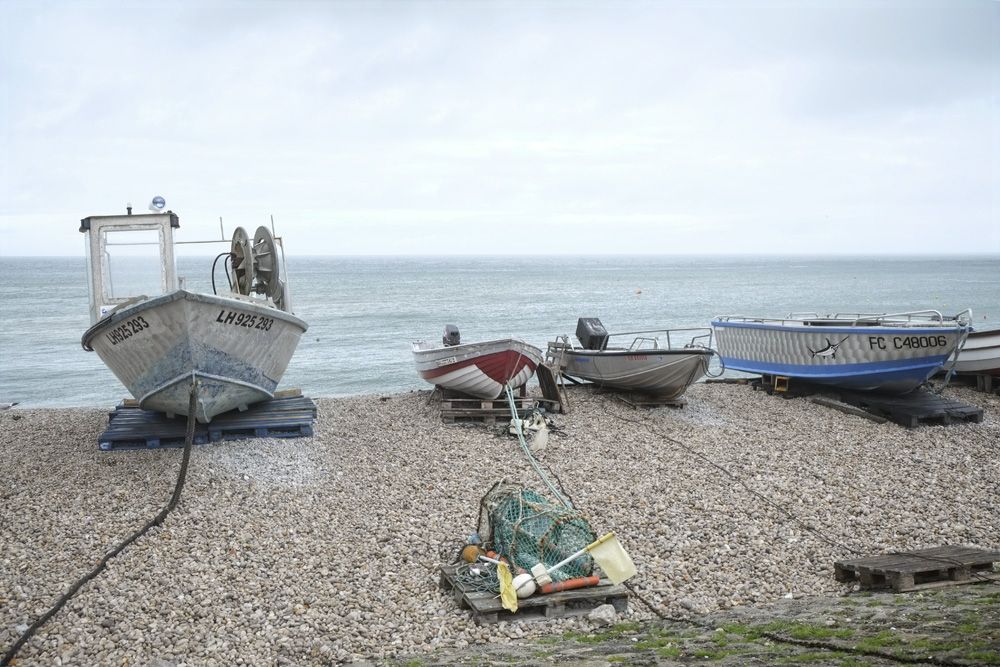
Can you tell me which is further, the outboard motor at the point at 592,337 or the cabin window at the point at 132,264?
the outboard motor at the point at 592,337

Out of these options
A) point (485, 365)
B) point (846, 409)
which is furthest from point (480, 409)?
point (846, 409)


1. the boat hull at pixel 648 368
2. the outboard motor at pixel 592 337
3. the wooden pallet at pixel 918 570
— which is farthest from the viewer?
the outboard motor at pixel 592 337

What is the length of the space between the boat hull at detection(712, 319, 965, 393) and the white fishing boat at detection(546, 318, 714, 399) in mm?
1466

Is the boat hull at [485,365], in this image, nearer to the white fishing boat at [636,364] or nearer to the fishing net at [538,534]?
the white fishing boat at [636,364]

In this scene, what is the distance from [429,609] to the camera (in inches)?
247

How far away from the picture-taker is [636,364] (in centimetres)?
1364

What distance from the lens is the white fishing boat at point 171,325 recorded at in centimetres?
955

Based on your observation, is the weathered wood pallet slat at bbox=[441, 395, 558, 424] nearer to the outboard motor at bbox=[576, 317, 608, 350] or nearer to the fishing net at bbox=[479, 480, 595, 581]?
the outboard motor at bbox=[576, 317, 608, 350]

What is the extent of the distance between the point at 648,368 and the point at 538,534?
702cm

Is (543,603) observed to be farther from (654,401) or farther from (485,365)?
(654,401)

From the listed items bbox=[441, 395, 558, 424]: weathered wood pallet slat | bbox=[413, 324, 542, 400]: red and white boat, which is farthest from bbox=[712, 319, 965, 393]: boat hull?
bbox=[441, 395, 558, 424]: weathered wood pallet slat

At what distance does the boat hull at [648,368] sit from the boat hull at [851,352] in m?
1.97

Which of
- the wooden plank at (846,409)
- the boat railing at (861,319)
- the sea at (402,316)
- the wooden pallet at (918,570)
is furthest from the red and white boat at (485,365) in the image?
the sea at (402,316)

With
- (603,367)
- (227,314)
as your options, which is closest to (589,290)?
(603,367)
